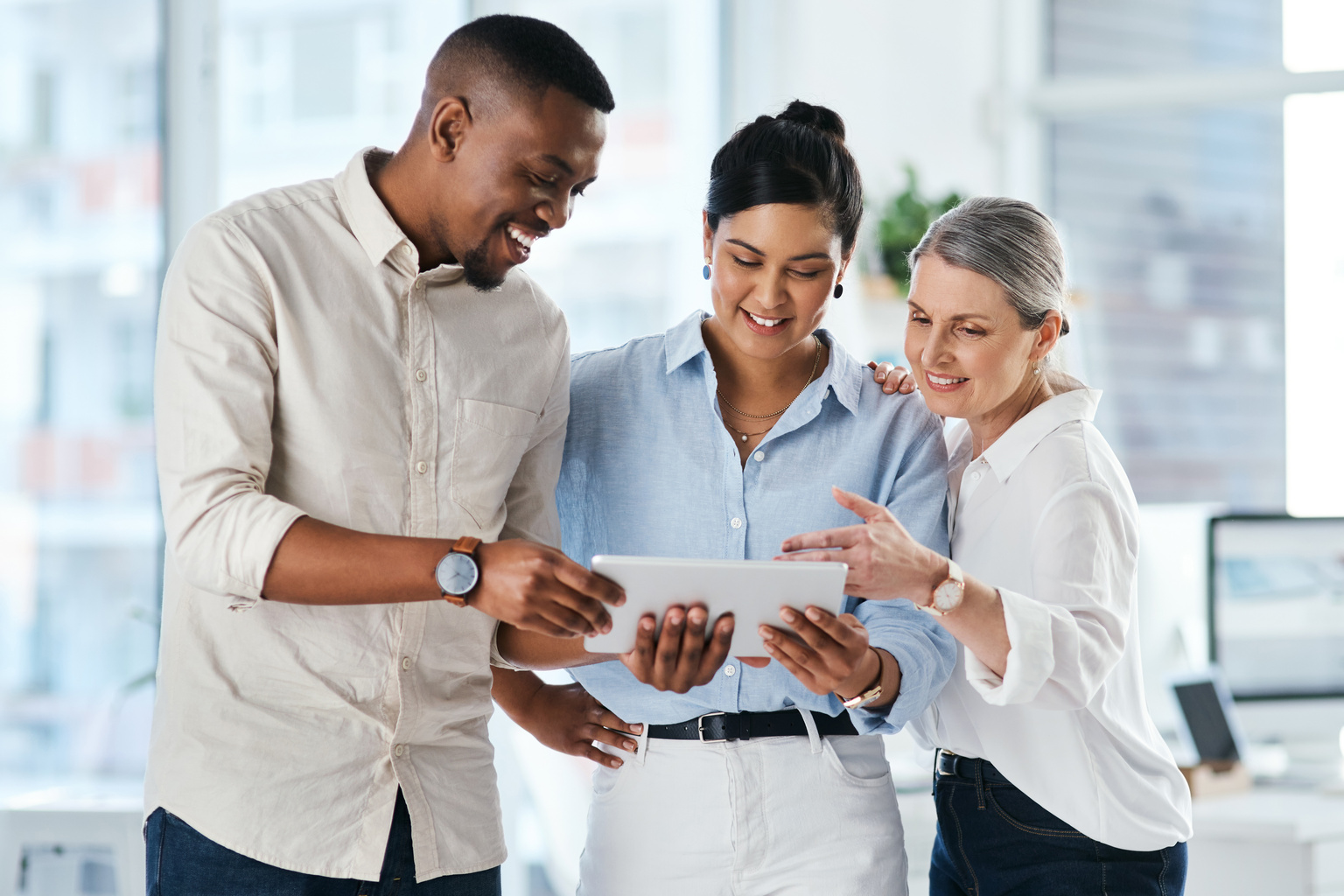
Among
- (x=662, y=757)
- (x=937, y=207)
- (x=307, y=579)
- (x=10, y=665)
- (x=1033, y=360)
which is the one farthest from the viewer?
(x=937, y=207)

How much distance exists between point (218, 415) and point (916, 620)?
905 mm

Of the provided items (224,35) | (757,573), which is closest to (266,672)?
(757,573)

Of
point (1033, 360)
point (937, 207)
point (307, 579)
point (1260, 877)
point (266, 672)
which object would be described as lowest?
point (1260, 877)

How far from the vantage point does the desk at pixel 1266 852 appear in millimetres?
2363

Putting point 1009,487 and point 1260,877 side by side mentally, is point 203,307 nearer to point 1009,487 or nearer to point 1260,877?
point 1009,487

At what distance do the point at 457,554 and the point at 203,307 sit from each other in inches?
14.3

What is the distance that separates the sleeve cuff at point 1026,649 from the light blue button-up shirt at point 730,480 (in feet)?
0.55

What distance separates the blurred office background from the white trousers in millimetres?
1037

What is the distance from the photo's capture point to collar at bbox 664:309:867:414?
1637mm

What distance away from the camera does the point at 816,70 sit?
3.79 meters

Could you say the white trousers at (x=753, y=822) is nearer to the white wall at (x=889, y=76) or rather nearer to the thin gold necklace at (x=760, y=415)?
the thin gold necklace at (x=760, y=415)

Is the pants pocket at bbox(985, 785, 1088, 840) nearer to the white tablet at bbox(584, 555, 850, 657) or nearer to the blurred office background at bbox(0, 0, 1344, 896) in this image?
the white tablet at bbox(584, 555, 850, 657)

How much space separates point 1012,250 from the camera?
1601mm

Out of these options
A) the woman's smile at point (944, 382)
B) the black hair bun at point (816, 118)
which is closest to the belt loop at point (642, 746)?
the woman's smile at point (944, 382)
